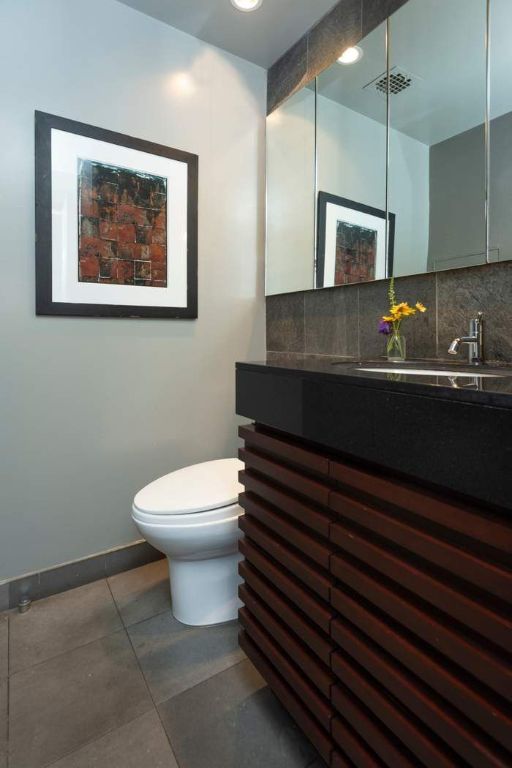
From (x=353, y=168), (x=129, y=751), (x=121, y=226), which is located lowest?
(x=129, y=751)

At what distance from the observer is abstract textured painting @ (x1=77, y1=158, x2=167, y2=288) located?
1.56 metres

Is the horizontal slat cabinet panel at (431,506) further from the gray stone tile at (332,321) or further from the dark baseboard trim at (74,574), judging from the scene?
the dark baseboard trim at (74,574)

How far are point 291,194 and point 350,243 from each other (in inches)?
19.4

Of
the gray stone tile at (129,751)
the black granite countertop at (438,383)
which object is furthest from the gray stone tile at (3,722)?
the black granite countertop at (438,383)

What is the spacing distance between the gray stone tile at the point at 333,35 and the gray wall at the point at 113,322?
35cm

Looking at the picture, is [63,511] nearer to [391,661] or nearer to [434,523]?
[391,661]

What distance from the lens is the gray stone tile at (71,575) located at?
A: 156 centimetres

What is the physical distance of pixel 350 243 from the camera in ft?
5.44

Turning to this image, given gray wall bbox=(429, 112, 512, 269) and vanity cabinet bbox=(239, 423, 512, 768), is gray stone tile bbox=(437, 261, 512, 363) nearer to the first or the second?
gray wall bbox=(429, 112, 512, 269)

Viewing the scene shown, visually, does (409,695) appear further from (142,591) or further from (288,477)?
(142,591)

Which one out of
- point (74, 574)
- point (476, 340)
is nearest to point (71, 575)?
point (74, 574)

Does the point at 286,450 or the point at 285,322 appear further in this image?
the point at 285,322

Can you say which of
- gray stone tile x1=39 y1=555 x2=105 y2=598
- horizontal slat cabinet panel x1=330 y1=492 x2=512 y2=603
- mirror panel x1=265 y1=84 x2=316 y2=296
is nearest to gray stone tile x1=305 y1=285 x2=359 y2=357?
mirror panel x1=265 y1=84 x2=316 y2=296

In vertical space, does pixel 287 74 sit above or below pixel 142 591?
above
